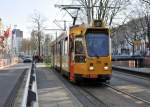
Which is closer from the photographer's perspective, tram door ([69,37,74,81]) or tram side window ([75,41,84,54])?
tram side window ([75,41,84,54])

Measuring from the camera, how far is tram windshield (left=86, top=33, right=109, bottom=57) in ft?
79.0

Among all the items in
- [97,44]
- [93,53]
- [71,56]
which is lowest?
[71,56]

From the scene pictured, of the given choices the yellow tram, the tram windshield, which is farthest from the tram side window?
the tram windshield

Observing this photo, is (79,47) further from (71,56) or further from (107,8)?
(107,8)

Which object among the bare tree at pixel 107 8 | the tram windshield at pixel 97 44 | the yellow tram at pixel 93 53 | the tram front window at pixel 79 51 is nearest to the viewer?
the yellow tram at pixel 93 53

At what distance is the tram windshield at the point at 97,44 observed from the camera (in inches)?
949

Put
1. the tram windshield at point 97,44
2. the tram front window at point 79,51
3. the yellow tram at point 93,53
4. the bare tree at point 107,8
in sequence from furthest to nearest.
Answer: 1. the bare tree at point 107,8
2. the tram front window at point 79,51
3. the tram windshield at point 97,44
4. the yellow tram at point 93,53

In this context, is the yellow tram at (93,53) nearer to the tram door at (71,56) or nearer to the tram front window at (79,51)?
the tram front window at (79,51)

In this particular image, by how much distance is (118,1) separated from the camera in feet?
218

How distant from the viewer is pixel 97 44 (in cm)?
2420

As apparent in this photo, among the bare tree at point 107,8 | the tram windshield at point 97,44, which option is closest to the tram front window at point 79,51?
the tram windshield at point 97,44

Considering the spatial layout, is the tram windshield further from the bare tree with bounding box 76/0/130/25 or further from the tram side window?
the bare tree with bounding box 76/0/130/25

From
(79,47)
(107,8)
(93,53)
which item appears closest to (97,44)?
(93,53)

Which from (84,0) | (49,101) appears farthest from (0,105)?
(84,0)
